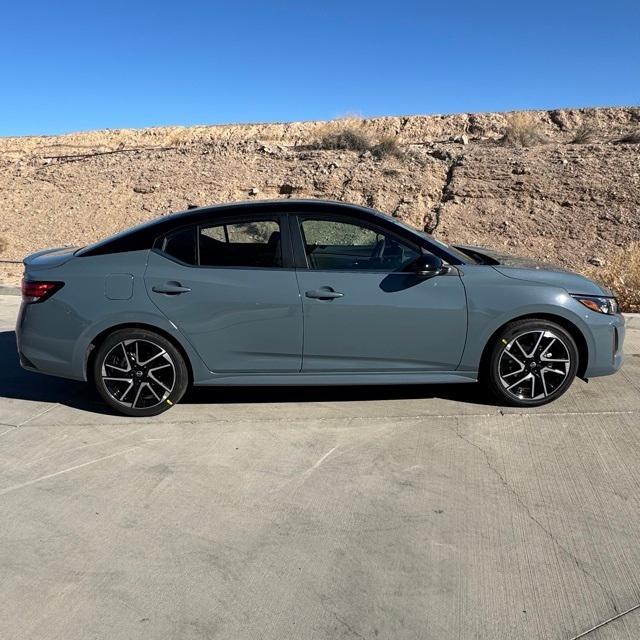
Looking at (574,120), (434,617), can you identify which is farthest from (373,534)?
(574,120)

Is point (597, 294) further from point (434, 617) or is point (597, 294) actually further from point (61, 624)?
point (61, 624)

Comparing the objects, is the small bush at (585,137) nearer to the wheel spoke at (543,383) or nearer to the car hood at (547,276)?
the car hood at (547,276)

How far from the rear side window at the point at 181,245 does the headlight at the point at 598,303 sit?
2.87 m

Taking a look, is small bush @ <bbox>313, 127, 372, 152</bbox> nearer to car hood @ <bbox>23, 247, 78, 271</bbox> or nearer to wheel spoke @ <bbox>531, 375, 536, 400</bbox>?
car hood @ <bbox>23, 247, 78, 271</bbox>

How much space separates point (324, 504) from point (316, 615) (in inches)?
36.0

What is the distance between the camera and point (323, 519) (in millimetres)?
3533

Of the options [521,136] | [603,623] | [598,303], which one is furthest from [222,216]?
[521,136]

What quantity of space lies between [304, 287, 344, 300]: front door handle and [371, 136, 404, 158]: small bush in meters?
15.4

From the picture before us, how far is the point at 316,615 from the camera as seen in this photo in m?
2.80

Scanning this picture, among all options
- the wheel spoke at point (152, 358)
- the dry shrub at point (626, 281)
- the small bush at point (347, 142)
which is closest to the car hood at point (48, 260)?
the wheel spoke at point (152, 358)

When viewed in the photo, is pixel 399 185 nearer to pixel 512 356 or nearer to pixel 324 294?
pixel 512 356

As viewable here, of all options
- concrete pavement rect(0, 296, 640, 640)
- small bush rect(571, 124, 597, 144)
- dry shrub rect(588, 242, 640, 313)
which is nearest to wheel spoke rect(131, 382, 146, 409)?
concrete pavement rect(0, 296, 640, 640)

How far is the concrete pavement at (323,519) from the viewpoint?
281 cm

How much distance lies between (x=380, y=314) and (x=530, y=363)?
1207 mm
